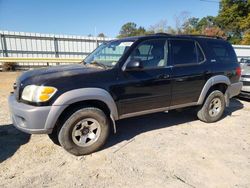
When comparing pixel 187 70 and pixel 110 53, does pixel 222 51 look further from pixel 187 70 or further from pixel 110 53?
pixel 110 53

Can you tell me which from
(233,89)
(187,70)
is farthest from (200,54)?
(233,89)

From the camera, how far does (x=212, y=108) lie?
5.22m

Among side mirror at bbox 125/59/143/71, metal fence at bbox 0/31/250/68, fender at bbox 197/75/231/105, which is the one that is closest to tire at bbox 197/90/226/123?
fender at bbox 197/75/231/105

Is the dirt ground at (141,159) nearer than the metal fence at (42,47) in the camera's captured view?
Yes

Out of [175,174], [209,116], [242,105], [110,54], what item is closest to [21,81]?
[110,54]

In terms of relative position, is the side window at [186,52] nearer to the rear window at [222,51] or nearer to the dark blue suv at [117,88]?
the dark blue suv at [117,88]

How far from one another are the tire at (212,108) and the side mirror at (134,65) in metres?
2.16

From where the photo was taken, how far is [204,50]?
4855mm

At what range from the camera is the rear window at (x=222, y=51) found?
16.6ft

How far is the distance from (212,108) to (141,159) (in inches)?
102

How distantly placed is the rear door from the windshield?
99 cm

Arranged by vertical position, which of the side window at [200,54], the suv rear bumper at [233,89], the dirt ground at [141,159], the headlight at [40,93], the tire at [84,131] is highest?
the side window at [200,54]

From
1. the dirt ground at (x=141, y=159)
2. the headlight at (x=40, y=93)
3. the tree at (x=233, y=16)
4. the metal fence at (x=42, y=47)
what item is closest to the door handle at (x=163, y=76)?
the dirt ground at (x=141, y=159)

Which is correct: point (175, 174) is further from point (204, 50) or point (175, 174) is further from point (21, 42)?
point (21, 42)
